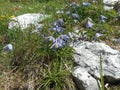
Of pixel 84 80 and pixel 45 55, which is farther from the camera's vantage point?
pixel 45 55

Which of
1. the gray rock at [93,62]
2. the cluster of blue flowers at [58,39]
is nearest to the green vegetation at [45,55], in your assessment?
the cluster of blue flowers at [58,39]

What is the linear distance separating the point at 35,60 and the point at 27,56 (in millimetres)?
127

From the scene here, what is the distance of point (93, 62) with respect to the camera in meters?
4.16

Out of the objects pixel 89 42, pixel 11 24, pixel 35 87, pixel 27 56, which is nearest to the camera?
pixel 35 87

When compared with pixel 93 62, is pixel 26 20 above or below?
below

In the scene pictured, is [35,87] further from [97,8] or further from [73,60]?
[97,8]

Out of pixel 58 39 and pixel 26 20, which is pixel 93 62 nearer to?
pixel 58 39

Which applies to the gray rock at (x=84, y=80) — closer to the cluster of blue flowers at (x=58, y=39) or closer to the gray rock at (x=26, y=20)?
the cluster of blue flowers at (x=58, y=39)

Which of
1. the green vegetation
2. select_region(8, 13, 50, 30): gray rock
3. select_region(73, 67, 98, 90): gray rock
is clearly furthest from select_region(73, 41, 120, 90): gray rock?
select_region(8, 13, 50, 30): gray rock

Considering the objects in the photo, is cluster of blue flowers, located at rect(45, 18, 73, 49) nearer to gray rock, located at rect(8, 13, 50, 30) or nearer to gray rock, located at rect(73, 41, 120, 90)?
gray rock, located at rect(73, 41, 120, 90)

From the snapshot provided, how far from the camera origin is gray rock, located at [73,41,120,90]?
396 centimetres

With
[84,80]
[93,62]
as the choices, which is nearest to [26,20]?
[93,62]

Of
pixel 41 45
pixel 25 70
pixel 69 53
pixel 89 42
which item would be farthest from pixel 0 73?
pixel 89 42

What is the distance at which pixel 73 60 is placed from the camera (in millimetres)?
4227
